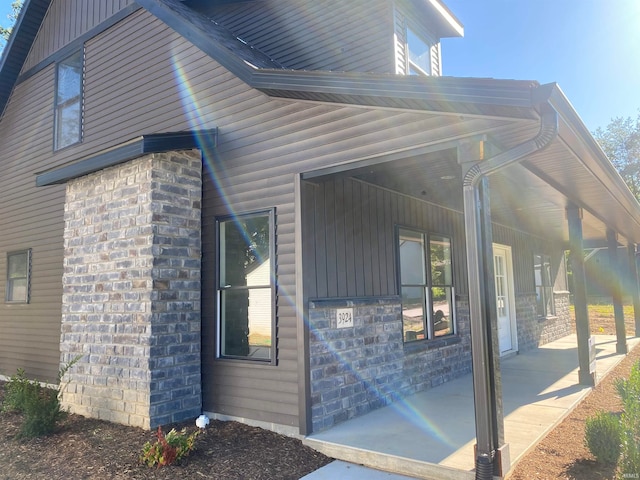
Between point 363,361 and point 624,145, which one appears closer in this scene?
point 363,361

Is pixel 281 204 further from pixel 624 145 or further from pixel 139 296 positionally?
pixel 624 145

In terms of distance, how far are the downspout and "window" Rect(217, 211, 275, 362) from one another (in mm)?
2171

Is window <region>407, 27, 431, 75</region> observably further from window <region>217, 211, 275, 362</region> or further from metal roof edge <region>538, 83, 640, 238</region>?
window <region>217, 211, 275, 362</region>

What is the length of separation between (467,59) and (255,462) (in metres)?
11.3

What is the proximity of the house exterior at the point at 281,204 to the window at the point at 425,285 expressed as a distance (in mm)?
37

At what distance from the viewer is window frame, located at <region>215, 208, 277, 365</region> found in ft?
16.7

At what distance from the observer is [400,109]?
164 inches

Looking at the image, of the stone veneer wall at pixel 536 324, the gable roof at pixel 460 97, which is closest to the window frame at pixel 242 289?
the gable roof at pixel 460 97

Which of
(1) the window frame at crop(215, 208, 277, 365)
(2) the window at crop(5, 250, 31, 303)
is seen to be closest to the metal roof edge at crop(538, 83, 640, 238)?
(1) the window frame at crop(215, 208, 277, 365)

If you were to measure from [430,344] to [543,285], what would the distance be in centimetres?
694

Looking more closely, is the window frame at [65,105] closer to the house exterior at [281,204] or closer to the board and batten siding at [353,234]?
the house exterior at [281,204]

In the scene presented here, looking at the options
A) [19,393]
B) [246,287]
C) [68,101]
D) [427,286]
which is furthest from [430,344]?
[68,101]

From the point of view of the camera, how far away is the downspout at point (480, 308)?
3.50 metres

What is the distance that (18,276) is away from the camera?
8922 mm
